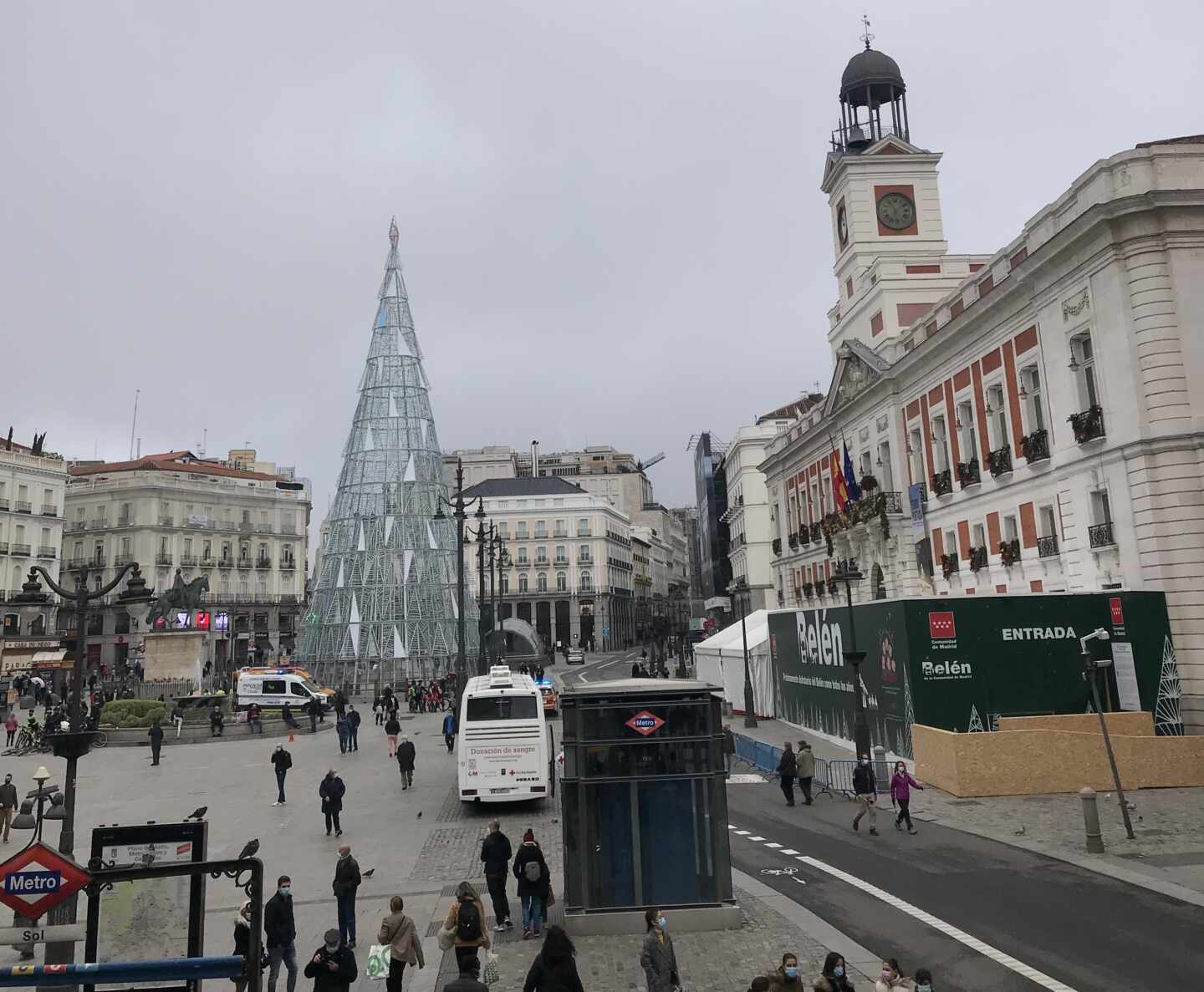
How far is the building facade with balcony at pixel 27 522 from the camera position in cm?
6381

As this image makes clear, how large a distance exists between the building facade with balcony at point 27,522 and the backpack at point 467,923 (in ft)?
209

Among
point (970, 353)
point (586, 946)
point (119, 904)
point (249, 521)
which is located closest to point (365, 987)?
point (586, 946)

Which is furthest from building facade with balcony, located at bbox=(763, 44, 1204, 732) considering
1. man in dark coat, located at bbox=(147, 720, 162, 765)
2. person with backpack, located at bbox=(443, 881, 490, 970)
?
man in dark coat, located at bbox=(147, 720, 162, 765)

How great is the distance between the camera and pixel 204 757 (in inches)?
1170

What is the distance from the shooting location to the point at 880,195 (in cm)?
4772

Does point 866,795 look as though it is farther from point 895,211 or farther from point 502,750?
point 895,211

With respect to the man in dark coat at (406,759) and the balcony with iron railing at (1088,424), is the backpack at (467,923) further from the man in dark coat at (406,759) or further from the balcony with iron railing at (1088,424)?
the balcony with iron railing at (1088,424)

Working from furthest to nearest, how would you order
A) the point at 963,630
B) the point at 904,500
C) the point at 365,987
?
1. the point at 904,500
2. the point at 963,630
3. the point at 365,987

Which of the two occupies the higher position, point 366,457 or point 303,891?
point 366,457

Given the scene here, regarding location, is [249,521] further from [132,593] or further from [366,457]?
[132,593]

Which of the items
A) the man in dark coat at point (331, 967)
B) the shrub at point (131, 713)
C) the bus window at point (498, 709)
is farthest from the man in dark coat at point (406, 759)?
the shrub at point (131, 713)

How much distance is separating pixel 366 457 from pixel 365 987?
52.9m

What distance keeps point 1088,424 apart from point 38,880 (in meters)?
24.9

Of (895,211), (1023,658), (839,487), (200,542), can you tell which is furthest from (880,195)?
(200,542)
